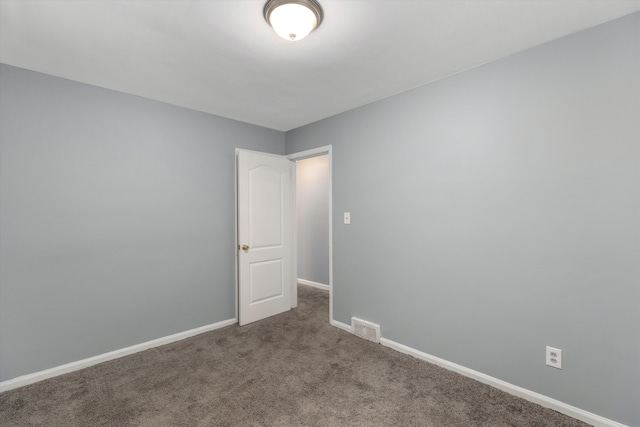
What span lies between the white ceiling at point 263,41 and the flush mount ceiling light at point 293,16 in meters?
0.06

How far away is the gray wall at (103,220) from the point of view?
213 cm

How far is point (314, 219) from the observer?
5012 mm

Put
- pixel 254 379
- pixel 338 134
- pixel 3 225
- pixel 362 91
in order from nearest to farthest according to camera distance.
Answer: pixel 3 225 < pixel 254 379 < pixel 362 91 < pixel 338 134

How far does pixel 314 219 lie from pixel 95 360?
134 inches

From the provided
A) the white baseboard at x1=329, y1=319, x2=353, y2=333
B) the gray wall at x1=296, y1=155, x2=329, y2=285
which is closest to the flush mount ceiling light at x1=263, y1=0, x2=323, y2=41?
the white baseboard at x1=329, y1=319, x2=353, y2=333

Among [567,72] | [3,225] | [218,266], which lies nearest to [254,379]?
[218,266]

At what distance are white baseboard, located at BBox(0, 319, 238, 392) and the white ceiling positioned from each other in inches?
94.0

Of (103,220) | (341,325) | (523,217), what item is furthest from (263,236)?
(523,217)

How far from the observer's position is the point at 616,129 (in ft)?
5.41

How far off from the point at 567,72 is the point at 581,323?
1.61m

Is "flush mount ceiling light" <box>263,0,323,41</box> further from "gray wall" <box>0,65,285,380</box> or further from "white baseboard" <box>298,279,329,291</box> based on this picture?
"white baseboard" <box>298,279,329,291</box>

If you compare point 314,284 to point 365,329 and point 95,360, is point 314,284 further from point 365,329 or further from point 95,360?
point 95,360

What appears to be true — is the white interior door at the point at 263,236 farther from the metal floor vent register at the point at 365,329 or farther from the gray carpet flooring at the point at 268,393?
the metal floor vent register at the point at 365,329

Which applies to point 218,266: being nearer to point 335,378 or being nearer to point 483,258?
point 335,378
